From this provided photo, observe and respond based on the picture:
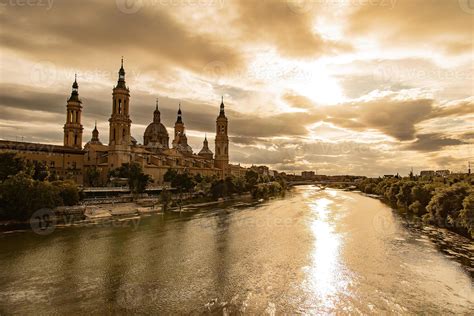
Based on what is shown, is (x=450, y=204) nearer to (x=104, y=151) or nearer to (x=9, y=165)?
(x=9, y=165)

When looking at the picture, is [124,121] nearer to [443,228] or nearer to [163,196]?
[163,196]

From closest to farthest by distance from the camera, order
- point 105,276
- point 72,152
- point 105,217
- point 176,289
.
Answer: point 176,289
point 105,276
point 105,217
point 72,152

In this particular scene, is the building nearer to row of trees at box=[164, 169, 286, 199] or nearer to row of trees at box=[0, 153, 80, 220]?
row of trees at box=[164, 169, 286, 199]

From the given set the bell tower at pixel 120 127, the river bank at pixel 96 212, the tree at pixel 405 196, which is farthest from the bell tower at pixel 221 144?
the tree at pixel 405 196

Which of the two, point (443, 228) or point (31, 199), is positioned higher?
point (31, 199)

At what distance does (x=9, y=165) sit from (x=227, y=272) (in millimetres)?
36619

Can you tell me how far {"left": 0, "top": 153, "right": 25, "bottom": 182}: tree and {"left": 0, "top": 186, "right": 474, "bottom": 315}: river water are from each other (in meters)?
12.0

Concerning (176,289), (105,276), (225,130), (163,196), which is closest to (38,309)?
(105,276)

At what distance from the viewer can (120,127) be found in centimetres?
7794

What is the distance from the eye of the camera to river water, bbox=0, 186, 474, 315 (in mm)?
19094

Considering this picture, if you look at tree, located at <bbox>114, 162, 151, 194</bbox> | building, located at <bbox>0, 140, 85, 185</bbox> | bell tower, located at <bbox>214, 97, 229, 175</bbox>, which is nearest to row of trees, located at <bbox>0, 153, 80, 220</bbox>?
tree, located at <bbox>114, 162, 151, 194</bbox>

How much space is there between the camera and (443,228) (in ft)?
138

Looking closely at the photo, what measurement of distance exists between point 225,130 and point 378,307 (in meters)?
113

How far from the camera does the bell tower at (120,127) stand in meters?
76.8
